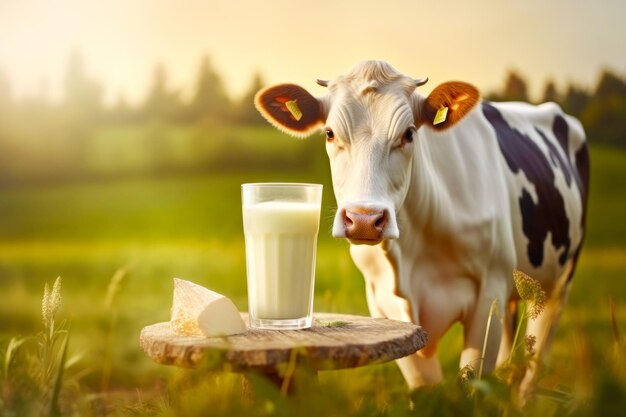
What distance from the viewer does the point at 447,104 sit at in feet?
10.8

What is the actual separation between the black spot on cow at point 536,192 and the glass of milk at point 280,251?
6.08ft

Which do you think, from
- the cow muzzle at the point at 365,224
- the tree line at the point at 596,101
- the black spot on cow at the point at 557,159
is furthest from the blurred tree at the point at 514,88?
the cow muzzle at the point at 365,224

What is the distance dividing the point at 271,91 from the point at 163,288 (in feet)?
15.6

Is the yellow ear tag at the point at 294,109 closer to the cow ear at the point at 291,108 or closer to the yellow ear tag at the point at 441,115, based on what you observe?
the cow ear at the point at 291,108

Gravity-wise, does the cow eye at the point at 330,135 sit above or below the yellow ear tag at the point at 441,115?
below

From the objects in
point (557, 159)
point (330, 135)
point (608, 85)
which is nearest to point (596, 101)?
point (608, 85)

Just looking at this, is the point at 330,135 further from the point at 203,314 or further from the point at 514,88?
the point at 514,88

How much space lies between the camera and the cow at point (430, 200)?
3020mm

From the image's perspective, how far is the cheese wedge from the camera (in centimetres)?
231

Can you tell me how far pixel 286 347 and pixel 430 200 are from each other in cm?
158

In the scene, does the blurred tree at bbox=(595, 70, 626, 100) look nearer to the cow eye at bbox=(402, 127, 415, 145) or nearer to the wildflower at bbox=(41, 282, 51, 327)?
the cow eye at bbox=(402, 127, 415, 145)


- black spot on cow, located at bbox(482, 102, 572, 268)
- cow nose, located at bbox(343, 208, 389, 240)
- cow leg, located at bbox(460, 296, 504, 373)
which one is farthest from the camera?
black spot on cow, located at bbox(482, 102, 572, 268)

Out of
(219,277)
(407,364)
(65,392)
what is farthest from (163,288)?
(407,364)

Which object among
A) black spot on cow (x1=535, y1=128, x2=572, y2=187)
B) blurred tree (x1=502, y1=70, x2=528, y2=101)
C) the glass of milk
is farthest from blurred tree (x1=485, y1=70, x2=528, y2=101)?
the glass of milk
